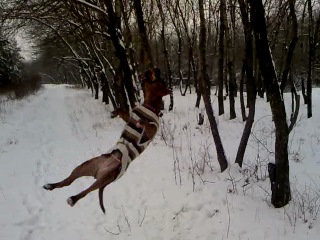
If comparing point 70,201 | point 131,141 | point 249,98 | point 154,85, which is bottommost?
point 70,201

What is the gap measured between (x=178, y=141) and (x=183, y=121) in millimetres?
3915

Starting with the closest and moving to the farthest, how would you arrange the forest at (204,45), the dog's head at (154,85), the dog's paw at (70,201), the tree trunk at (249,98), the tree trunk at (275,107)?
1. the dog's paw at (70,201)
2. the dog's head at (154,85)
3. the tree trunk at (275,107)
4. the forest at (204,45)
5. the tree trunk at (249,98)

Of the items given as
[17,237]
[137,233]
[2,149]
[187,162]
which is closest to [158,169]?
[187,162]

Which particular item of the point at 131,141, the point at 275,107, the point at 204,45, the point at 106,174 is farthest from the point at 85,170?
the point at 204,45

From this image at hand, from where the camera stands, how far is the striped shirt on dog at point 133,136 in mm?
2672

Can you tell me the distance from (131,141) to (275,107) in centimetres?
318

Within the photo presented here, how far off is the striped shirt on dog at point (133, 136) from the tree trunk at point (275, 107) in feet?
9.22

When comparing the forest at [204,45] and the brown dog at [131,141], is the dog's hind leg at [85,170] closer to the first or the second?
the brown dog at [131,141]

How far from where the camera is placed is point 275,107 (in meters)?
5.25

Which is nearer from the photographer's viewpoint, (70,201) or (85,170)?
(70,201)

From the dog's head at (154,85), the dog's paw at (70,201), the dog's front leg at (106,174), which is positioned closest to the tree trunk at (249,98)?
the dog's head at (154,85)

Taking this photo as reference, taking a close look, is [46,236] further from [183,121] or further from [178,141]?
[183,121]

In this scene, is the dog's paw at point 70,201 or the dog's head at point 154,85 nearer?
the dog's paw at point 70,201

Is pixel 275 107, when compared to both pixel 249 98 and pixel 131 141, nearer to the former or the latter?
pixel 249 98
